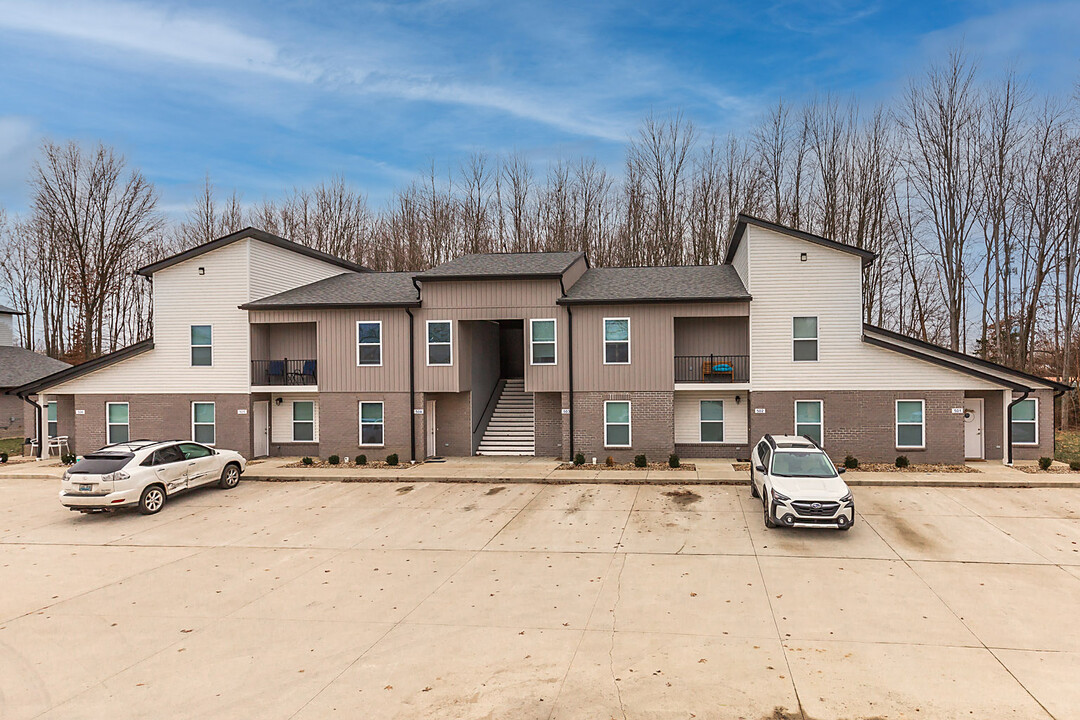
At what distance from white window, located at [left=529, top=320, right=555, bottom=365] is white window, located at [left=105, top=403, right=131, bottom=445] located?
51.9 feet

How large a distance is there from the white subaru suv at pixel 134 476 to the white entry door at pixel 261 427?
227 inches

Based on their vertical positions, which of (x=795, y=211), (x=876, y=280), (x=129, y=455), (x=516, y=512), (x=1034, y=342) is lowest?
(x=516, y=512)

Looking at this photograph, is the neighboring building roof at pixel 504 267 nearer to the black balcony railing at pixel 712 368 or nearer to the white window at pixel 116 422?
the black balcony railing at pixel 712 368

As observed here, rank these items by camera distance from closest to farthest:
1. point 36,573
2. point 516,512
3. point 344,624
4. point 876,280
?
1. point 344,624
2. point 36,573
3. point 516,512
4. point 876,280

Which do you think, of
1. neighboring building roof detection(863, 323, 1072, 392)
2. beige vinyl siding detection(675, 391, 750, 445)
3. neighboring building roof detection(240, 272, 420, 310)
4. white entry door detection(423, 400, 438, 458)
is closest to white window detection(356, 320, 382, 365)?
neighboring building roof detection(240, 272, 420, 310)

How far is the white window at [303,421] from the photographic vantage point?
23.3 meters

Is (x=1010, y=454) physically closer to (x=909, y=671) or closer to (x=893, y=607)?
(x=893, y=607)

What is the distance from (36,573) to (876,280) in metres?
36.0

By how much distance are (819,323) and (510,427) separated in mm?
11998

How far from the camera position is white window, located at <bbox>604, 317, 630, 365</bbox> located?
70.0 feet

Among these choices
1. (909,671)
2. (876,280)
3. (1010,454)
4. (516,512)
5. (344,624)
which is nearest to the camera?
(909,671)

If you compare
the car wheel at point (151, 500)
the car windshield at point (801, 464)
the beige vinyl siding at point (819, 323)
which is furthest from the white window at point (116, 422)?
the beige vinyl siding at point (819, 323)

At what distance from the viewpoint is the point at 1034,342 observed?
3444 centimetres

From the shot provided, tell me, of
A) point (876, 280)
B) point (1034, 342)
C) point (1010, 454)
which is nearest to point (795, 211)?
point (876, 280)
